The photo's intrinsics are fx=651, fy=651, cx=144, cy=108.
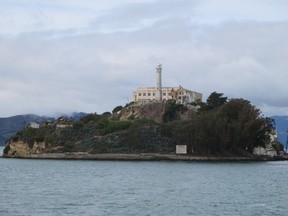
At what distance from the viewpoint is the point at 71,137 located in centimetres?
15725

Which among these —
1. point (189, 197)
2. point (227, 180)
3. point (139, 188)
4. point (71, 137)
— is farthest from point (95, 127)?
point (189, 197)

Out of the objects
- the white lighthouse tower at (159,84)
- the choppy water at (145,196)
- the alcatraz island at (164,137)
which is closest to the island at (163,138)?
the alcatraz island at (164,137)

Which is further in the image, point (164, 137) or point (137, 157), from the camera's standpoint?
point (164, 137)

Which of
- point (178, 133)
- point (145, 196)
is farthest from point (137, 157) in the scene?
point (145, 196)

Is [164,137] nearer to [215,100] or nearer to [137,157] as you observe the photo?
[137,157]

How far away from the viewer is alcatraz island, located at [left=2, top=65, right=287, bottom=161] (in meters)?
138

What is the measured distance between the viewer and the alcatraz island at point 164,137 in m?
138

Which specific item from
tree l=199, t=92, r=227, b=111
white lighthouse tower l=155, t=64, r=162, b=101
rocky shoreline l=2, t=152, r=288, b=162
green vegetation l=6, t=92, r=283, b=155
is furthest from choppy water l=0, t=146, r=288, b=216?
white lighthouse tower l=155, t=64, r=162, b=101

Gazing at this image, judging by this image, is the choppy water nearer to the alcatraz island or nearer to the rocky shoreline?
the alcatraz island

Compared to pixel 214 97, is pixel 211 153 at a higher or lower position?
lower

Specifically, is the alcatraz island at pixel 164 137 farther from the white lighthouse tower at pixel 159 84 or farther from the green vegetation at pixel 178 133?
the white lighthouse tower at pixel 159 84

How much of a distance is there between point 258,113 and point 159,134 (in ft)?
76.8

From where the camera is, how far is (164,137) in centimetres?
14875

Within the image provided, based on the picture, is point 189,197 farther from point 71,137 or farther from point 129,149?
point 71,137
